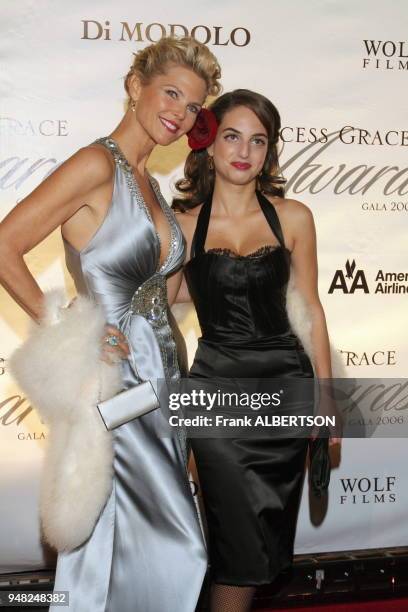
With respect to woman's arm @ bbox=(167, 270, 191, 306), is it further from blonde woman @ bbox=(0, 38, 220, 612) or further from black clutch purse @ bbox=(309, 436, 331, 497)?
black clutch purse @ bbox=(309, 436, 331, 497)

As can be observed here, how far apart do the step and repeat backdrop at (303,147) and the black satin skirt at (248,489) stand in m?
0.39

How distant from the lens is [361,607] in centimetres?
335

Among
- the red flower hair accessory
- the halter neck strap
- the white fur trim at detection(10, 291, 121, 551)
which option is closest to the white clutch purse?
the white fur trim at detection(10, 291, 121, 551)

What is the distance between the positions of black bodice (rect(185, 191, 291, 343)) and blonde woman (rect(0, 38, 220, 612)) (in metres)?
0.23

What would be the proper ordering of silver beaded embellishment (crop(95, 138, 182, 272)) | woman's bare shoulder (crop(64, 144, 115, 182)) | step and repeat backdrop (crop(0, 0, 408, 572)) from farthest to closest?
1. step and repeat backdrop (crop(0, 0, 408, 572))
2. silver beaded embellishment (crop(95, 138, 182, 272))
3. woman's bare shoulder (crop(64, 144, 115, 182))

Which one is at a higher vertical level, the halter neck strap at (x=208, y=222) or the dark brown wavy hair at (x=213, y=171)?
the dark brown wavy hair at (x=213, y=171)

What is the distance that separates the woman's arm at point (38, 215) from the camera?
2346 mm

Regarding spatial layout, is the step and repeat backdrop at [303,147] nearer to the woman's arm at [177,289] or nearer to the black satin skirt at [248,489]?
the woman's arm at [177,289]

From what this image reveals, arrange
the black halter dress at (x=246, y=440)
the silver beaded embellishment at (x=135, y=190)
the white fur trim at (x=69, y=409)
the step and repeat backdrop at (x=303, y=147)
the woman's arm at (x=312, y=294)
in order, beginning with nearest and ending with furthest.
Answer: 1. the white fur trim at (x=69, y=409)
2. the silver beaded embellishment at (x=135, y=190)
3. the black halter dress at (x=246, y=440)
4. the woman's arm at (x=312, y=294)
5. the step and repeat backdrop at (x=303, y=147)

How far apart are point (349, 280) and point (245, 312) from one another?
956 millimetres

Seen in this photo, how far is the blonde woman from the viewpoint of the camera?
2379mm

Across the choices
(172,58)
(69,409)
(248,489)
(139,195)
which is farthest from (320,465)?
(172,58)

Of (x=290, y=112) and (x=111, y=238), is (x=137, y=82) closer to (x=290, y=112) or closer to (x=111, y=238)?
(x=111, y=238)

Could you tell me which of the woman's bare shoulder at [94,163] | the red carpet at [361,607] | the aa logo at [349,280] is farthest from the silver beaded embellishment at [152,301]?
the red carpet at [361,607]
